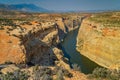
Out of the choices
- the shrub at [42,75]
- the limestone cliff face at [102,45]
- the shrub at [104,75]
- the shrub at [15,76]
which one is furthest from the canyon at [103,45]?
the shrub at [15,76]

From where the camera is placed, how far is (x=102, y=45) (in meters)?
38.2

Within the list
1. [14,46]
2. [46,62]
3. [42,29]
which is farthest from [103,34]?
[14,46]

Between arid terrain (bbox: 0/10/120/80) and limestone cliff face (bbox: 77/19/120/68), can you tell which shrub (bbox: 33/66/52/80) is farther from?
limestone cliff face (bbox: 77/19/120/68)

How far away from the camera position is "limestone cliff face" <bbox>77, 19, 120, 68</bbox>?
114 ft

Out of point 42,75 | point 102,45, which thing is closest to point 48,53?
→ point 102,45

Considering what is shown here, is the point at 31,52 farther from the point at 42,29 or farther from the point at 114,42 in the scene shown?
the point at 114,42

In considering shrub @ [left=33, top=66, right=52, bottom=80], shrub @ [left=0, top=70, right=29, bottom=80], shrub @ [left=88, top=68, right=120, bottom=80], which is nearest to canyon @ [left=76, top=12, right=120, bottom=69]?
shrub @ [left=88, top=68, right=120, bottom=80]

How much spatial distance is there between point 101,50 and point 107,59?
277 centimetres

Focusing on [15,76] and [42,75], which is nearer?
Answer: [15,76]

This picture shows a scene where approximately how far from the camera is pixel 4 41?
20.8 meters

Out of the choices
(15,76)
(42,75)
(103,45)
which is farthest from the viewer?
(103,45)

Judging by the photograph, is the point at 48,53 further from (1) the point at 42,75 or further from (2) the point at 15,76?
(2) the point at 15,76

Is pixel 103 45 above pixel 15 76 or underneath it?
underneath

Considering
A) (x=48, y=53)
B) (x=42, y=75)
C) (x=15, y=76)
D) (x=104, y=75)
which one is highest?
(x=15, y=76)
